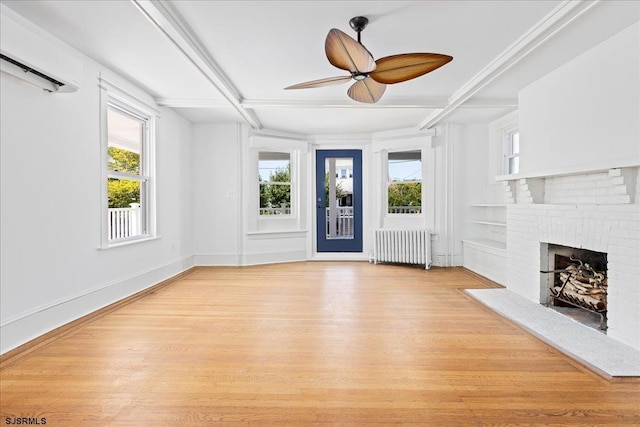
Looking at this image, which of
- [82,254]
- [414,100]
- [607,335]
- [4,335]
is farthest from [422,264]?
[4,335]

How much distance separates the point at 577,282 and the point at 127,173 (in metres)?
4.96

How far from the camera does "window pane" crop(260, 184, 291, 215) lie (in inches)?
255

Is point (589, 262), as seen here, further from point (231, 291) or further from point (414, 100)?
point (231, 291)

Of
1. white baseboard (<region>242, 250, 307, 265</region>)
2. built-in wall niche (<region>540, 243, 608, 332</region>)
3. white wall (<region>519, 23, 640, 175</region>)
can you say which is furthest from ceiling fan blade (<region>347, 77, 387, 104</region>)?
white baseboard (<region>242, 250, 307, 265</region>)

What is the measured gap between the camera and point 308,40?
3.00 metres

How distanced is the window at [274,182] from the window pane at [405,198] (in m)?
1.97

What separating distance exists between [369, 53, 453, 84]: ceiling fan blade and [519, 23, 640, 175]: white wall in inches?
56.0

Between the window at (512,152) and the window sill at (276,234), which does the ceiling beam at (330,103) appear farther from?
the window sill at (276,234)

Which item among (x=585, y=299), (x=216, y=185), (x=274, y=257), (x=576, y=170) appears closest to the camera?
(x=576, y=170)

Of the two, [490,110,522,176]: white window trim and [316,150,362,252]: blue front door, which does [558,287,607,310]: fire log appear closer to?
[490,110,522,176]: white window trim

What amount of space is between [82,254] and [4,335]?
3.07 ft

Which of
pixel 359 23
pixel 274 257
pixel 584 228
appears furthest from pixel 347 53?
pixel 274 257

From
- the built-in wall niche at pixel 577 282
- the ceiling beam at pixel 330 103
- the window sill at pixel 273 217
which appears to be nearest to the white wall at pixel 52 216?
the ceiling beam at pixel 330 103

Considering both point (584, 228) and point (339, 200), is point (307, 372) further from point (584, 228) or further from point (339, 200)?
point (339, 200)
